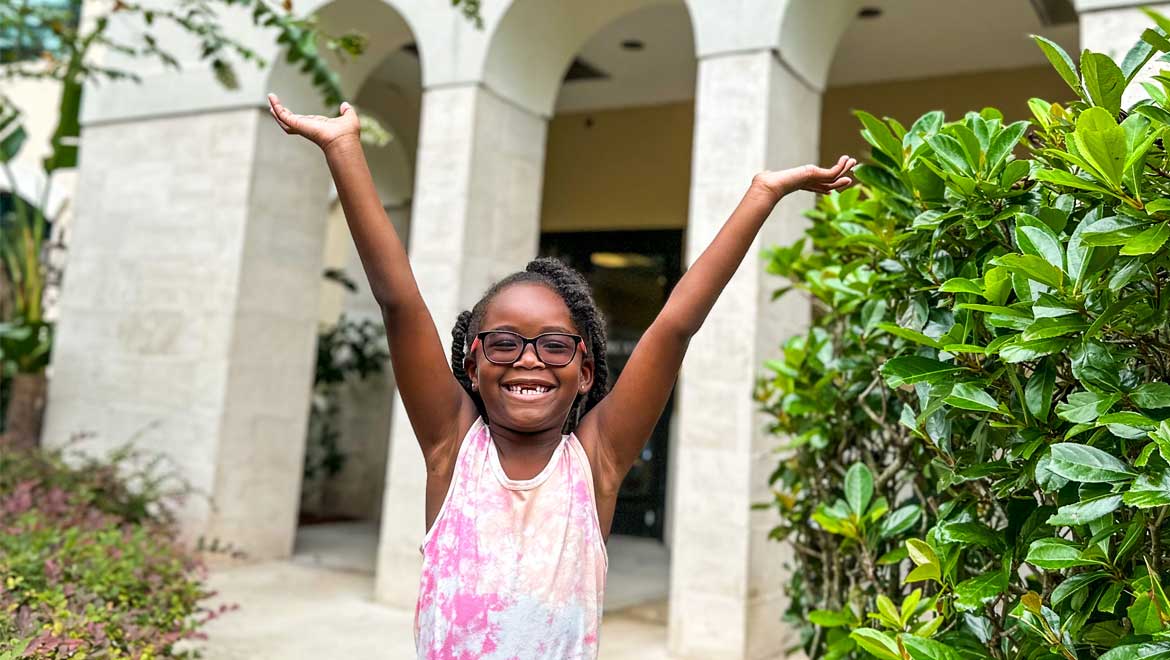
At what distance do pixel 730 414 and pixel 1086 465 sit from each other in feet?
12.4

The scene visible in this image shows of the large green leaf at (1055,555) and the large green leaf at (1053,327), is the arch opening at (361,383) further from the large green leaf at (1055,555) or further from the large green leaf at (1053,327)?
the large green leaf at (1053,327)

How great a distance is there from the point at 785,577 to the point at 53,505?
4.35 metres

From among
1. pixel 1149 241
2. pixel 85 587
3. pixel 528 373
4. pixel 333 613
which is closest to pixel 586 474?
pixel 528 373

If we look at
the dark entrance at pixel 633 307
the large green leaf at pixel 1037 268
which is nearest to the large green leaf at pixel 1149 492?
the large green leaf at pixel 1037 268

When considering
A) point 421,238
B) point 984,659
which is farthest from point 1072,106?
point 421,238

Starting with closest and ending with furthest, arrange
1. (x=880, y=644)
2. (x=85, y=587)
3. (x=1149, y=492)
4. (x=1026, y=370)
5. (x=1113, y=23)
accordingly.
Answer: (x=1149, y=492) < (x=880, y=644) < (x=1026, y=370) < (x=85, y=587) < (x=1113, y=23)

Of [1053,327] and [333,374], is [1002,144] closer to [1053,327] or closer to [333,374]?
[1053,327]

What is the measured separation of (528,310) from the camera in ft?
5.84

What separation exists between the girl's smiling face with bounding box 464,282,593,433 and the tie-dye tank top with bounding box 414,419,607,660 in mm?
104

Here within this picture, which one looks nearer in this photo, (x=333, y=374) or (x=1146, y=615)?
(x=1146, y=615)

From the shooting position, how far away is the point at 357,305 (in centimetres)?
1204

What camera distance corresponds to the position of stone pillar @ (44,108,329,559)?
757 cm

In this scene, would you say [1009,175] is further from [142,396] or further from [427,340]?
[142,396]

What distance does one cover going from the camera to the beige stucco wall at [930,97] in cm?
819
